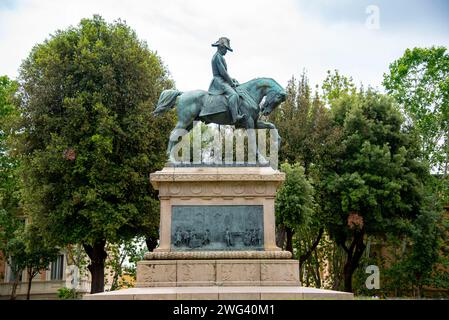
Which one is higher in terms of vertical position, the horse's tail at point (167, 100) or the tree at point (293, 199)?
the horse's tail at point (167, 100)

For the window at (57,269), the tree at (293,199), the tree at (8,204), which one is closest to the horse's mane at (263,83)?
the tree at (293,199)

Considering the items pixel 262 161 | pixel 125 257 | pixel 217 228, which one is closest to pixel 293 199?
pixel 262 161

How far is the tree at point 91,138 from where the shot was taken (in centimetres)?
2592

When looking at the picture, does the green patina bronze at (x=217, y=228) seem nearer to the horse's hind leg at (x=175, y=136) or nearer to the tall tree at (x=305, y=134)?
the horse's hind leg at (x=175, y=136)

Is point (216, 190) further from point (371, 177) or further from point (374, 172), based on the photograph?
point (374, 172)

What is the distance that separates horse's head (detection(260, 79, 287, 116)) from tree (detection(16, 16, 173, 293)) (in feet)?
36.0

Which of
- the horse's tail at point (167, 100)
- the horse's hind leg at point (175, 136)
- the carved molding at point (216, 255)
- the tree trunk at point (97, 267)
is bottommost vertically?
the tree trunk at point (97, 267)

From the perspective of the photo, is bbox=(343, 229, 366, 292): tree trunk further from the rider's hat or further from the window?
the window

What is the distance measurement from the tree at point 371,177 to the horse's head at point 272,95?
13267mm

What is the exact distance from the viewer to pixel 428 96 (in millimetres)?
35750

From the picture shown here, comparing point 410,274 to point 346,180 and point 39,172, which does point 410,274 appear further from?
point 39,172

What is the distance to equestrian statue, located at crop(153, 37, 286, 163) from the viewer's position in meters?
16.8

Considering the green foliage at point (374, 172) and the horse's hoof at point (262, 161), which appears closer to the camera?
the horse's hoof at point (262, 161)
